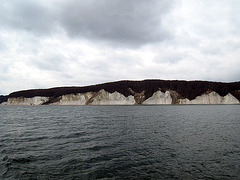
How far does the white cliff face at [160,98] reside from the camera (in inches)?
4902

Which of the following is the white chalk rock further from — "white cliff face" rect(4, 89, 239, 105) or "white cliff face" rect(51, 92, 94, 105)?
"white cliff face" rect(51, 92, 94, 105)

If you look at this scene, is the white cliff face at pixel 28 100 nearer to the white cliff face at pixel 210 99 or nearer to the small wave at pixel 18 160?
the white cliff face at pixel 210 99

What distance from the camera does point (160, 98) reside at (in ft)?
412

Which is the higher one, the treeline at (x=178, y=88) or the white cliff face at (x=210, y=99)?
the treeline at (x=178, y=88)

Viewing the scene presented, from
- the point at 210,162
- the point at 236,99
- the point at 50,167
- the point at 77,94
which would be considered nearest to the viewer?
the point at 50,167

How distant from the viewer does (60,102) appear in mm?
150750

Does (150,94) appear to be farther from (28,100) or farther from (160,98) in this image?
(28,100)

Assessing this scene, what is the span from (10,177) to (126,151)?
24.2 feet

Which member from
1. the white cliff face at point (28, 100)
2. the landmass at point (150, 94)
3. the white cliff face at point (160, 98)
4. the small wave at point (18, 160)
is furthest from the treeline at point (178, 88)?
the small wave at point (18, 160)

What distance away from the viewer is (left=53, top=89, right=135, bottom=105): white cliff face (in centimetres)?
13049

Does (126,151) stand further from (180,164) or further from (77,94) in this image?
(77,94)

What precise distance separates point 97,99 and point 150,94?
47.3 m

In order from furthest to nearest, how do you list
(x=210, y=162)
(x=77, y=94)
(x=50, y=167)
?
(x=77, y=94)
(x=210, y=162)
(x=50, y=167)

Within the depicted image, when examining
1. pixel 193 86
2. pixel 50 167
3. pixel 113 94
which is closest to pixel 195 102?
pixel 193 86
